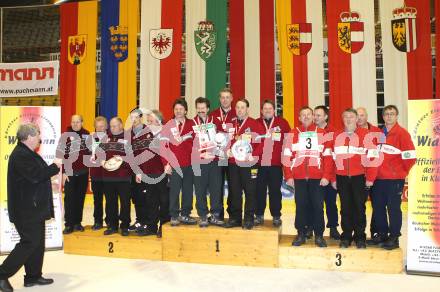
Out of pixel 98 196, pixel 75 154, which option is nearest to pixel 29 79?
pixel 75 154

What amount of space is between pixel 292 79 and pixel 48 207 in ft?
16.9

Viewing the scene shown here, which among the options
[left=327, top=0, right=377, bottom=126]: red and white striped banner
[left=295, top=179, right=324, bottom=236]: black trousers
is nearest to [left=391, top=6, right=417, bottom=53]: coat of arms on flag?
[left=327, top=0, right=377, bottom=126]: red and white striped banner

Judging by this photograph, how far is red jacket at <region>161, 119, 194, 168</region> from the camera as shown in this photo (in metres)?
4.32

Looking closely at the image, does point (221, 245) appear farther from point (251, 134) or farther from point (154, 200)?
point (251, 134)

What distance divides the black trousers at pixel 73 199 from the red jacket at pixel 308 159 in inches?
99.4

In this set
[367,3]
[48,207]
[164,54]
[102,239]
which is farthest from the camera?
[164,54]

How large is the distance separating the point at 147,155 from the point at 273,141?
1430 millimetres

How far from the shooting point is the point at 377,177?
13.1ft

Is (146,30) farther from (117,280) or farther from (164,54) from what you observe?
(117,280)

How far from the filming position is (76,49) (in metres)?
8.23

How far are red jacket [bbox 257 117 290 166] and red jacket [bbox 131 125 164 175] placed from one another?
3.88 ft

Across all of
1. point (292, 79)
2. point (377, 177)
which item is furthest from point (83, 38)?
point (377, 177)

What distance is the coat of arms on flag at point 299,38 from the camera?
723 cm

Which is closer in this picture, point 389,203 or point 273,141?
point 389,203
